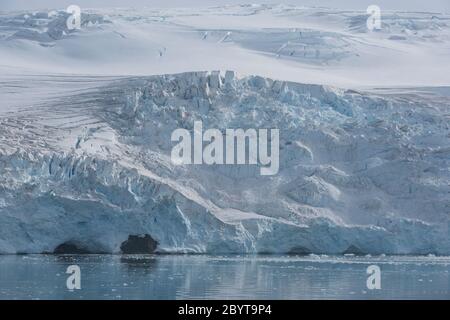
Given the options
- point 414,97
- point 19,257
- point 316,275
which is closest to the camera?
point 316,275

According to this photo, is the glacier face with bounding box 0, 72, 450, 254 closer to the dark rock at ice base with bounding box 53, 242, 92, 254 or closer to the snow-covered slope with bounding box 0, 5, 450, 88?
the dark rock at ice base with bounding box 53, 242, 92, 254

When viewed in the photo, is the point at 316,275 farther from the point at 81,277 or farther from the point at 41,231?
the point at 41,231

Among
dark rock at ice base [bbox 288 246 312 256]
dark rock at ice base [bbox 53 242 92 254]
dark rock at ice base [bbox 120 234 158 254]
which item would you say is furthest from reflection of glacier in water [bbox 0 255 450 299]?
dark rock at ice base [bbox 53 242 92 254]

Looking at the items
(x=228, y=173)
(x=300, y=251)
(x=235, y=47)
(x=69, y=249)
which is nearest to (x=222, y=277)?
(x=69, y=249)

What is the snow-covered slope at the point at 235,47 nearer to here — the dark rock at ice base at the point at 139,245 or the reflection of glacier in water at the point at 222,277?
the dark rock at ice base at the point at 139,245

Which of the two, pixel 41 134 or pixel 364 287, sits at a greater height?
pixel 41 134

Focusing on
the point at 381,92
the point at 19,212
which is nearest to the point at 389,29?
the point at 381,92
